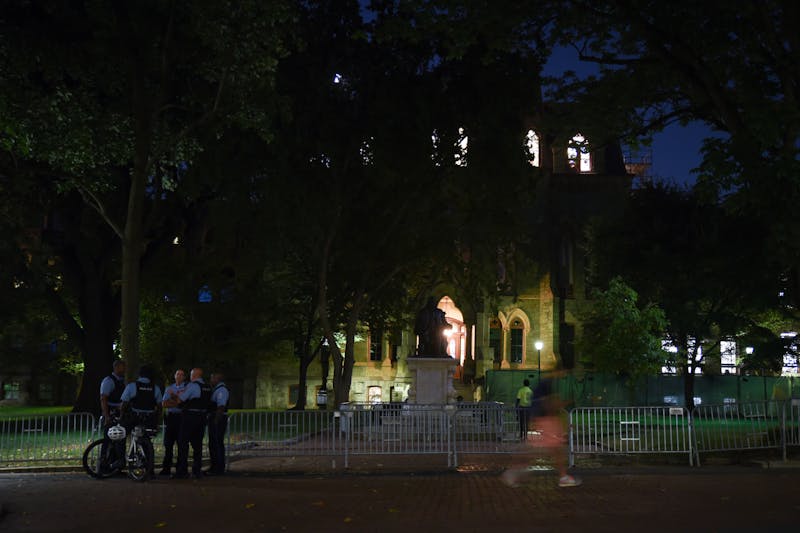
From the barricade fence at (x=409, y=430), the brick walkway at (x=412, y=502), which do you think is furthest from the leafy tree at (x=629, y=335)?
the brick walkway at (x=412, y=502)

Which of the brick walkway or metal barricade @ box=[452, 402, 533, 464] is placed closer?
the brick walkway

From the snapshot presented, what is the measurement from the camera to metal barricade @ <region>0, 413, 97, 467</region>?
15.2 meters

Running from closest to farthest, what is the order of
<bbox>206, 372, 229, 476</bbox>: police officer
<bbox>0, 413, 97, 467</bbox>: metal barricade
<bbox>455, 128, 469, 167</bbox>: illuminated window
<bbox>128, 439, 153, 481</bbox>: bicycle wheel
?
<bbox>128, 439, 153, 481</bbox>: bicycle wheel → <bbox>206, 372, 229, 476</bbox>: police officer → <bbox>0, 413, 97, 467</bbox>: metal barricade → <bbox>455, 128, 469, 167</bbox>: illuminated window

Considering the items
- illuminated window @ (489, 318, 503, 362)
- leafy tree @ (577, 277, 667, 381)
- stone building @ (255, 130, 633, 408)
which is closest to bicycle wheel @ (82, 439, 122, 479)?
leafy tree @ (577, 277, 667, 381)

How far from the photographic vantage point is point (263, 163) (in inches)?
1037

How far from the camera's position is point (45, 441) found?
15633mm

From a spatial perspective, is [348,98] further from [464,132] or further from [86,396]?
[86,396]

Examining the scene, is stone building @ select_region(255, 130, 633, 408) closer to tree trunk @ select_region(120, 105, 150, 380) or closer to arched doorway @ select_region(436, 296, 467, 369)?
arched doorway @ select_region(436, 296, 467, 369)

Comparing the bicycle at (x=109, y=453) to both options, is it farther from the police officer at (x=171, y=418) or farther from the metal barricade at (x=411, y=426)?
the metal barricade at (x=411, y=426)

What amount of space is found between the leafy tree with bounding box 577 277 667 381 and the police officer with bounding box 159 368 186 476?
26.9m

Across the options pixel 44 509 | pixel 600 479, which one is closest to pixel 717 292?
pixel 600 479

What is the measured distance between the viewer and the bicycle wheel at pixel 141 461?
12719 millimetres

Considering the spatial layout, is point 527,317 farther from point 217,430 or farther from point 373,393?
point 217,430

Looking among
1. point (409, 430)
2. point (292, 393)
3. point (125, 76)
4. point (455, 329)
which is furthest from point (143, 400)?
point (455, 329)
